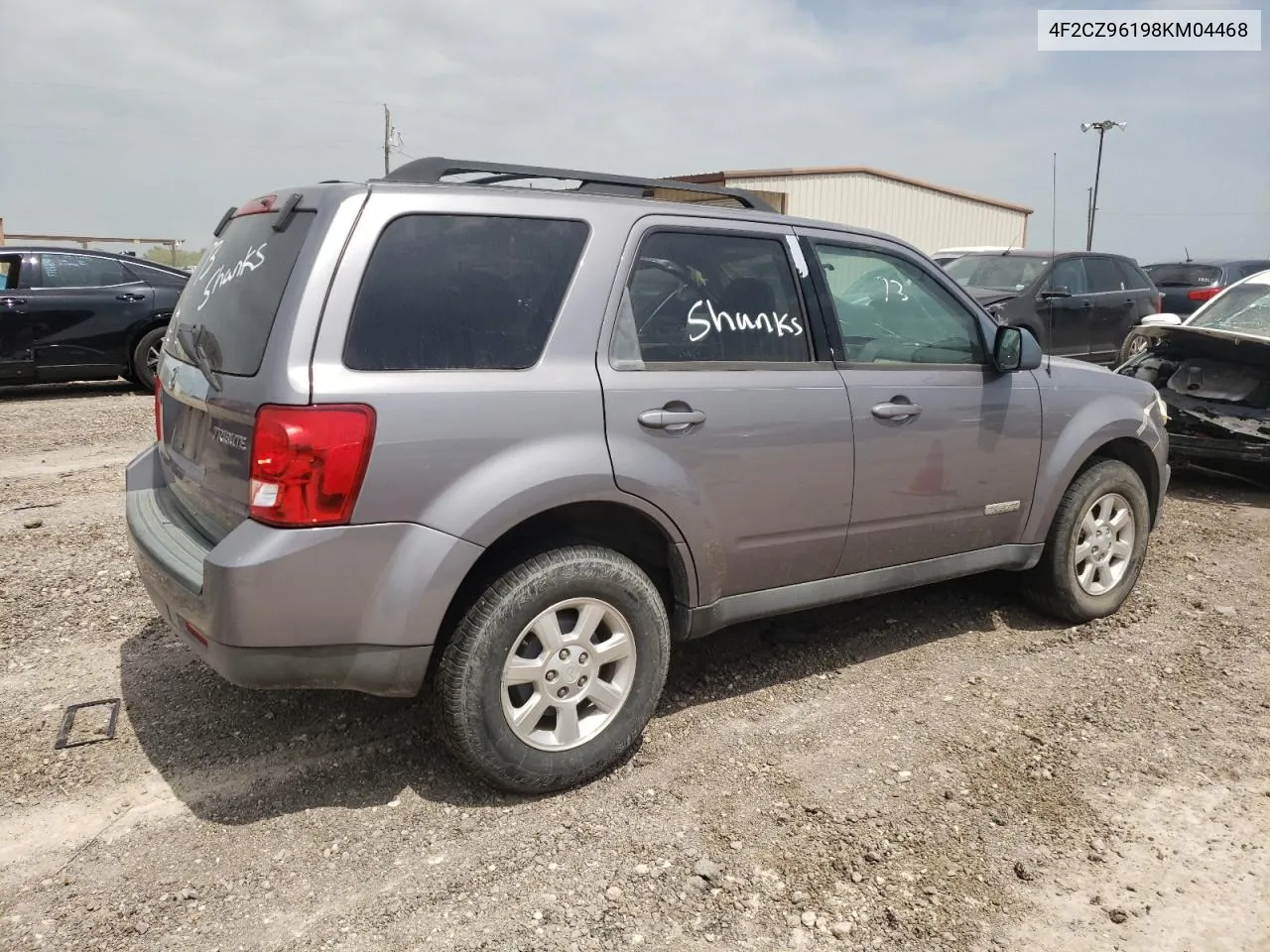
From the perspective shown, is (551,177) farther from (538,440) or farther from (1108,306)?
(1108,306)

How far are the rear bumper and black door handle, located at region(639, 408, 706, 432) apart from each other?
687 millimetres

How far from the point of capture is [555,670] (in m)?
3.02

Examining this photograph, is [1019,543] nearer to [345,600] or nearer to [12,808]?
[345,600]

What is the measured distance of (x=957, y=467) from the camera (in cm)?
393

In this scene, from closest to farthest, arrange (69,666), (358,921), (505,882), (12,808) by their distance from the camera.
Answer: (358,921) → (505,882) → (12,808) → (69,666)

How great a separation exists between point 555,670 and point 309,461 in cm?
97

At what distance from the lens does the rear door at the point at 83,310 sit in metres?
9.98

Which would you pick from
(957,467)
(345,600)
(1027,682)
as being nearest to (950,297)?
(957,467)

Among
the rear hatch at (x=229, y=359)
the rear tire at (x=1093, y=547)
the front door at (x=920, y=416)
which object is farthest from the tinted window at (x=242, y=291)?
the rear tire at (x=1093, y=547)

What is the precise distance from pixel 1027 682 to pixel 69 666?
3.79m

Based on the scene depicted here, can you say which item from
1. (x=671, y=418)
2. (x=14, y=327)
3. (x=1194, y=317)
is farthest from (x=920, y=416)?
(x=14, y=327)

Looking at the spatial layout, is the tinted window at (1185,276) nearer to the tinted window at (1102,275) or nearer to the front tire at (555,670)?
the tinted window at (1102,275)

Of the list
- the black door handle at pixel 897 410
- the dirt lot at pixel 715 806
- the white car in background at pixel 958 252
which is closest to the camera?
the dirt lot at pixel 715 806

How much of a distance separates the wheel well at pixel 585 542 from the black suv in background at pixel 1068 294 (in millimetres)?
7713
